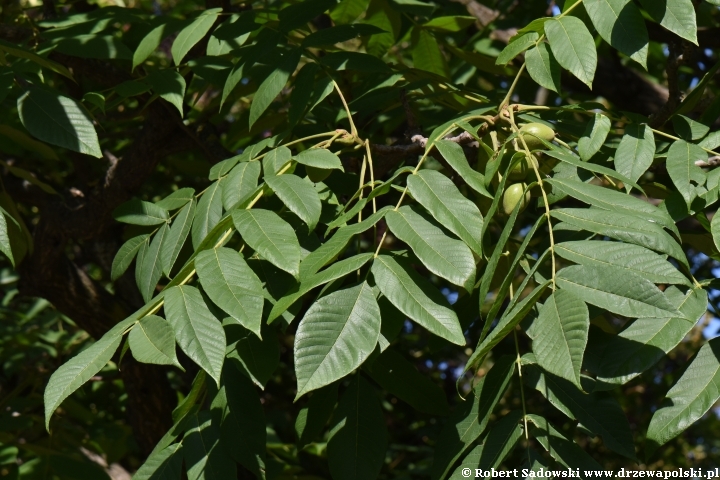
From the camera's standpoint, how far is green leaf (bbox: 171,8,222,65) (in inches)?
74.2

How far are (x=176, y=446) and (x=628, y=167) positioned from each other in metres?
1.01

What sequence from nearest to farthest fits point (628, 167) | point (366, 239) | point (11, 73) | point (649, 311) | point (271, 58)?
point (649, 311) < point (628, 167) < point (11, 73) < point (271, 58) < point (366, 239)

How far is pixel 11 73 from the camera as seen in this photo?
1.67 m

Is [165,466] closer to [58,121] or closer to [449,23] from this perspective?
[58,121]

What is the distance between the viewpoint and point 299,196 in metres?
1.33

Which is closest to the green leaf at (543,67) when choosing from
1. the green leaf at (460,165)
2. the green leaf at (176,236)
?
the green leaf at (460,165)

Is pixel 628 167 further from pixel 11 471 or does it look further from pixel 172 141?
pixel 11 471

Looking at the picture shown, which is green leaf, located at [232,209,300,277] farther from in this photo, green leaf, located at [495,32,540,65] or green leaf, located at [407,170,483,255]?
green leaf, located at [495,32,540,65]

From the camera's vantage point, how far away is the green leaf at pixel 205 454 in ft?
4.18

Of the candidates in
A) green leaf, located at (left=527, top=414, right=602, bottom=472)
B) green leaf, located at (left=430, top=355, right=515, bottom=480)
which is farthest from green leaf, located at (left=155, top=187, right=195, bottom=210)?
green leaf, located at (left=527, top=414, right=602, bottom=472)

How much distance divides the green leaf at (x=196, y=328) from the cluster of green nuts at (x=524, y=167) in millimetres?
577

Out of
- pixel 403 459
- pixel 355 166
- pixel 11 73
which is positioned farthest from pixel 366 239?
pixel 11 73

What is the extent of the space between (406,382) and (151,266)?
2.06 ft

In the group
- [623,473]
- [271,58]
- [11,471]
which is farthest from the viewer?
[11,471]
